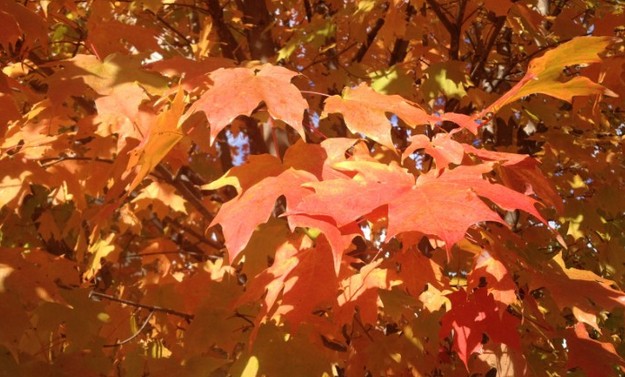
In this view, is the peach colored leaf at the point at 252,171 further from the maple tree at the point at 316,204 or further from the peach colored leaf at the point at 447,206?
the peach colored leaf at the point at 447,206

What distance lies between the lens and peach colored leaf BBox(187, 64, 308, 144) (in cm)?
140

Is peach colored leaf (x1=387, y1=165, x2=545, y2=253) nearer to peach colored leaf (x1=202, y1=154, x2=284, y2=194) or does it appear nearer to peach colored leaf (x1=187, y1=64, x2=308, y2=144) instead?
peach colored leaf (x1=187, y1=64, x2=308, y2=144)

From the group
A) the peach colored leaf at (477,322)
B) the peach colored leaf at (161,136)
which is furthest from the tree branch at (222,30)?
the peach colored leaf at (477,322)

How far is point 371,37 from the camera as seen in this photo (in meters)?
3.22

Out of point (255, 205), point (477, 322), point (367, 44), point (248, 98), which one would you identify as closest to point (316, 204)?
point (255, 205)

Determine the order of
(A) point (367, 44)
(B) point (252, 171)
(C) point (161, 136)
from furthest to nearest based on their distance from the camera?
(A) point (367, 44), (B) point (252, 171), (C) point (161, 136)

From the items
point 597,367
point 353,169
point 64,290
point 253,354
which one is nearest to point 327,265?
point 353,169

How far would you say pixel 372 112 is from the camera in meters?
1.57

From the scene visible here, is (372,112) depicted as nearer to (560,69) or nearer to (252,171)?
(252,171)

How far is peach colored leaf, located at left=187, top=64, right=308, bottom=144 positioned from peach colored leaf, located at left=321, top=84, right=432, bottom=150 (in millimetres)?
130

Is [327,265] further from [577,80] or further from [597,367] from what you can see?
[597,367]

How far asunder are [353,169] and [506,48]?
314 cm

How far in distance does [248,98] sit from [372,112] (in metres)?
0.35

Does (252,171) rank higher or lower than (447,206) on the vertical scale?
lower
